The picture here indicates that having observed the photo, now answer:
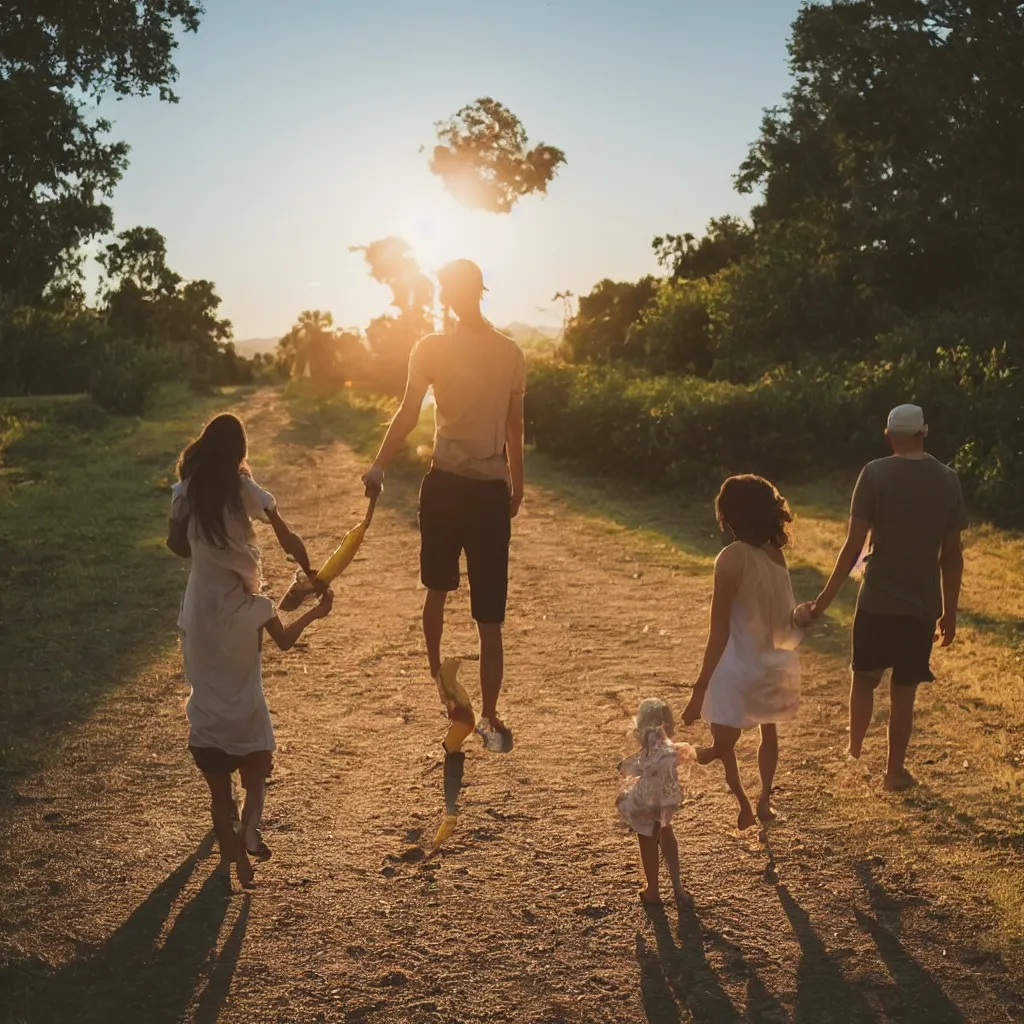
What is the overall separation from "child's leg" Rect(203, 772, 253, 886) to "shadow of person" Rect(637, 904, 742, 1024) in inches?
62.4

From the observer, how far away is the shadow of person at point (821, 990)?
150 inches

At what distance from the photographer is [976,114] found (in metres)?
22.5

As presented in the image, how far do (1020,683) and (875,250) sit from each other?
19.8 m

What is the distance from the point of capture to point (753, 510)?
16.2 ft

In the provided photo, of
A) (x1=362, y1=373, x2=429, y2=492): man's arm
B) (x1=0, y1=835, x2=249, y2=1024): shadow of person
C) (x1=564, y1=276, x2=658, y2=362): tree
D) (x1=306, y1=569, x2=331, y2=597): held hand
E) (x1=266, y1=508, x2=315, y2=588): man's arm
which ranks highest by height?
(x1=564, y1=276, x2=658, y2=362): tree

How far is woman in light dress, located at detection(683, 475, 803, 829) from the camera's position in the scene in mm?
4949

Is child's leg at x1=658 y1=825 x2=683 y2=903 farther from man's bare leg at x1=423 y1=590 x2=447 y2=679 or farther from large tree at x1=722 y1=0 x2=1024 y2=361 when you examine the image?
large tree at x1=722 y1=0 x2=1024 y2=361

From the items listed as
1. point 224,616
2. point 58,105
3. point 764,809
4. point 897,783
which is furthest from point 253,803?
point 58,105

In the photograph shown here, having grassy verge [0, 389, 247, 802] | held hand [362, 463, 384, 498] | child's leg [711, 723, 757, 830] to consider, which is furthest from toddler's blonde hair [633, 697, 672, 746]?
grassy verge [0, 389, 247, 802]

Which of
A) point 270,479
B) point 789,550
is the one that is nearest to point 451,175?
point 270,479

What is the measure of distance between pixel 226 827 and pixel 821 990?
2318 millimetres

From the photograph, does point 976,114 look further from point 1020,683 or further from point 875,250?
point 1020,683

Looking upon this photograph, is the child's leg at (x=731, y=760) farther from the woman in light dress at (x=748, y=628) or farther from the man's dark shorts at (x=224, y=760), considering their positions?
the man's dark shorts at (x=224, y=760)

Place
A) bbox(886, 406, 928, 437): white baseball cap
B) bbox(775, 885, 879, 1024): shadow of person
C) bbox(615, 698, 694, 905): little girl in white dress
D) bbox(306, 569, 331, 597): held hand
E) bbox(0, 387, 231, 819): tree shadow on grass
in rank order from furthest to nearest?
bbox(0, 387, 231, 819): tree shadow on grass < bbox(886, 406, 928, 437): white baseball cap < bbox(306, 569, 331, 597): held hand < bbox(615, 698, 694, 905): little girl in white dress < bbox(775, 885, 879, 1024): shadow of person
